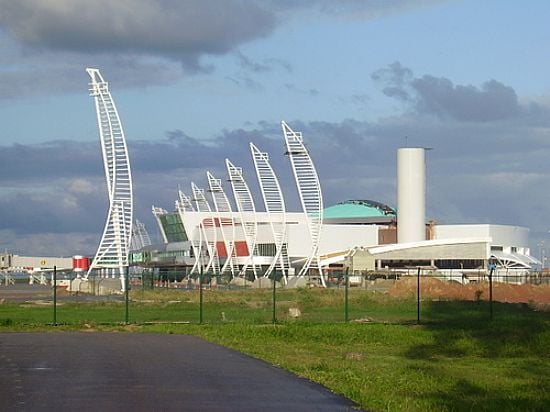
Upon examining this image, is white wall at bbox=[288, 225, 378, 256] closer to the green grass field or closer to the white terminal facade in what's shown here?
the white terminal facade

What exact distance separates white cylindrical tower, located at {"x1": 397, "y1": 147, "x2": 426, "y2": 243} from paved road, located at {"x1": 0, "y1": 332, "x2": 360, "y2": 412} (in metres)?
97.2

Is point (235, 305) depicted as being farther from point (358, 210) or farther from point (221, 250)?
point (358, 210)

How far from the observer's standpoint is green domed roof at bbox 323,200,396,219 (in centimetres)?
15300

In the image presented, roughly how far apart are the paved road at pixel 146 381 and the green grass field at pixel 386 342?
94 cm

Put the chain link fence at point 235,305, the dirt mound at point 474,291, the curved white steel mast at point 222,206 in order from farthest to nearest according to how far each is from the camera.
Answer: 1. the curved white steel mast at point 222,206
2. the dirt mound at point 474,291
3. the chain link fence at point 235,305

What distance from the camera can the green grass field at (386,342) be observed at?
1797 cm

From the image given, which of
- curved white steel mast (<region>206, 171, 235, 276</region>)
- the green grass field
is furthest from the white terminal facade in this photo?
the green grass field

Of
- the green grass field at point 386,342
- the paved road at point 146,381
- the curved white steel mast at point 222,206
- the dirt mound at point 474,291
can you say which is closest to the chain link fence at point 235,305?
the dirt mound at point 474,291

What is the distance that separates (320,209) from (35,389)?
7063 cm

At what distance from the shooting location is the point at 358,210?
6112 inches

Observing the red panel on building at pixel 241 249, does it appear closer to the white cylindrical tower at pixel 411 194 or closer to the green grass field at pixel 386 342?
the white cylindrical tower at pixel 411 194

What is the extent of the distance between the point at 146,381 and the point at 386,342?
13.1 metres

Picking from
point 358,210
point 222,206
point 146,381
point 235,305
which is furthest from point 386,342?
point 358,210

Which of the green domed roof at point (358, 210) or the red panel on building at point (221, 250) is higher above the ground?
the green domed roof at point (358, 210)
